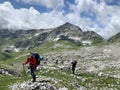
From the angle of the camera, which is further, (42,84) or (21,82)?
(21,82)

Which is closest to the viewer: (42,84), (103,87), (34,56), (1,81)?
(34,56)

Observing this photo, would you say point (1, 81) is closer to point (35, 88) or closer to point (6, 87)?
point (6, 87)

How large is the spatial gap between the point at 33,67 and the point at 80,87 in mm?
10458

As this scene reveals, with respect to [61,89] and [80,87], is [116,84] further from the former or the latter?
[61,89]

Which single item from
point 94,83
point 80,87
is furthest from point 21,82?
point 94,83

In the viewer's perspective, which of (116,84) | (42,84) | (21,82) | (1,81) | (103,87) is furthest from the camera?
(116,84)

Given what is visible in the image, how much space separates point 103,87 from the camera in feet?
141

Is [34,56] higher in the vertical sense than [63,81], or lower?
higher

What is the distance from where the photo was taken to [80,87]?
39.7 metres

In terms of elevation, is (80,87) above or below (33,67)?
below

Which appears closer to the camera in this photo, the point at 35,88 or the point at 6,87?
the point at 35,88

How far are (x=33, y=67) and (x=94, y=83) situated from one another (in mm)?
15481

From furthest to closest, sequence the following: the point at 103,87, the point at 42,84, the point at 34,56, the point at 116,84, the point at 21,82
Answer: the point at 116,84 < the point at 103,87 < the point at 21,82 < the point at 42,84 < the point at 34,56

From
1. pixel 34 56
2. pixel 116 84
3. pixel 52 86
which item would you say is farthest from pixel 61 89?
pixel 116 84
